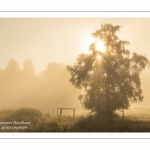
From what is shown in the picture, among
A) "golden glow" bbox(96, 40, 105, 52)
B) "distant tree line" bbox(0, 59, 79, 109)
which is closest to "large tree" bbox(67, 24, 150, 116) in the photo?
"golden glow" bbox(96, 40, 105, 52)

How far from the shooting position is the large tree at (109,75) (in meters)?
9.55

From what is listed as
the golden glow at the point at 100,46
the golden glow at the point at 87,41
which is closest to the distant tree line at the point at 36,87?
the golden glow at the point at 87,41

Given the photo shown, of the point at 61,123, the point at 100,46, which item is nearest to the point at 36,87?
the point at 61,123

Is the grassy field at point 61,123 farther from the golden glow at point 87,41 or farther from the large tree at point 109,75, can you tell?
the golden glow at point 87,41

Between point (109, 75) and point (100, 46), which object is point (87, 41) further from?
point (109, 75)

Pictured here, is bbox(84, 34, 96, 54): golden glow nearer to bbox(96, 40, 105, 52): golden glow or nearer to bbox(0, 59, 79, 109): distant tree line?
bbox(96, 40, 105, 52): golden glow

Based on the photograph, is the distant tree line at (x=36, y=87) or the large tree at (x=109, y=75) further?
the large tree at (x=109, y=75)

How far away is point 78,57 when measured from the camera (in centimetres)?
966

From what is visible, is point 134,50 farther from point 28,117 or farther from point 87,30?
point 28,117

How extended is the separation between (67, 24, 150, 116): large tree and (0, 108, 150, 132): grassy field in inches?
19.7

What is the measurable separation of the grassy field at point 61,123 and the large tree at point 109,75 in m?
0.50

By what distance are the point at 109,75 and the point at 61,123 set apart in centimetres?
300
